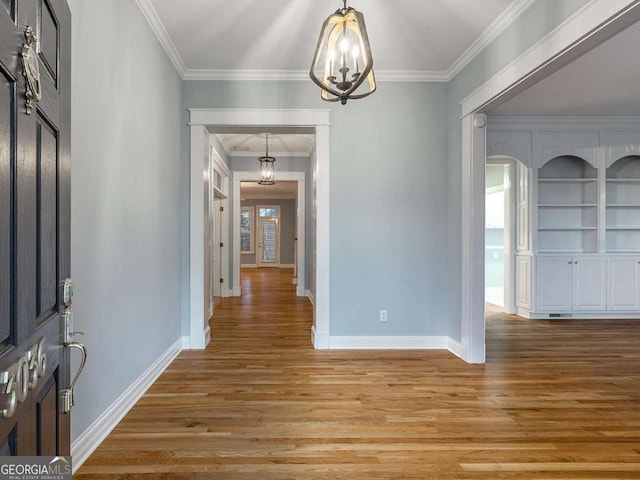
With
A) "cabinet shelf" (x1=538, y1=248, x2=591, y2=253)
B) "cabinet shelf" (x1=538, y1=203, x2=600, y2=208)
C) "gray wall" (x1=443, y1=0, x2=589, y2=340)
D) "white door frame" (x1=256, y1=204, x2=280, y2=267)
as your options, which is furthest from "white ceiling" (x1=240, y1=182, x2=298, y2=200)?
"gray wall" (x1=443, y1=0, x2=589, y2=340)

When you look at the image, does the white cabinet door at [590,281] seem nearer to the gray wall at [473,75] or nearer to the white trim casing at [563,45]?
the gray wall at [473,75]

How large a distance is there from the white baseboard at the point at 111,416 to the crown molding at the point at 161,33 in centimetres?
259

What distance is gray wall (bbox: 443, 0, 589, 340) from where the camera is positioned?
7.77 ft

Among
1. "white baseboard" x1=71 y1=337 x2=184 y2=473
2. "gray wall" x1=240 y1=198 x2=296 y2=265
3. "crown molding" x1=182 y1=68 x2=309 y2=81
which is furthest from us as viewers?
"gray wall" x1=240 y1=198 x2=296 y2=265

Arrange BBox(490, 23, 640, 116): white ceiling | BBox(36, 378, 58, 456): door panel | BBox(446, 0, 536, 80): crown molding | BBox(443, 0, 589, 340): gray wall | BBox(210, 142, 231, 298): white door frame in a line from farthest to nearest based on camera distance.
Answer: BBox(210, 142, 231, 298): white door frame → BBox(490, 23, 640, 116): white ceiling → BBox(446, 0, 536, 80): crown molding → BBox(443, 0, 589, 340): gray wall → BBox(36, 378, 58, 456): door panel

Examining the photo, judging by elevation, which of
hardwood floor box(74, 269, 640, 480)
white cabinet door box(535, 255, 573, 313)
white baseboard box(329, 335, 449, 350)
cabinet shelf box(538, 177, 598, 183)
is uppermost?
cabinet shelf box(538, 177, 598, 183)

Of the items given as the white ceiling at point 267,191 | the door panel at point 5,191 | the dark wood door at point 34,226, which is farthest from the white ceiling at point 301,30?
the white ceiling at point 267,191

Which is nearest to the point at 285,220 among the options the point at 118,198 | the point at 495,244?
the point at 495,244

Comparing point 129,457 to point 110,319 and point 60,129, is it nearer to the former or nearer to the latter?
point 110,319

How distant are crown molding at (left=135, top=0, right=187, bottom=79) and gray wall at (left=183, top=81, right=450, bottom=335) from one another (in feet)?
0.85

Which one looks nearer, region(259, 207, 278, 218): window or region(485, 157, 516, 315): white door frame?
region(485, 157, 516, 315): white door frame

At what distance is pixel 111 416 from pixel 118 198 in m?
1.29

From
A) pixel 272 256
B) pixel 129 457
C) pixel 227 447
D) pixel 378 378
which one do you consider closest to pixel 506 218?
pixel 378 378

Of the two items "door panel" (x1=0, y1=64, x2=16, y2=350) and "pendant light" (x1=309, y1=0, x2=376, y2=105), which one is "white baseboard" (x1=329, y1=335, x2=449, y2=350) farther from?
"door panel" (x1=0, y1=64, x2=16, y2=350)
